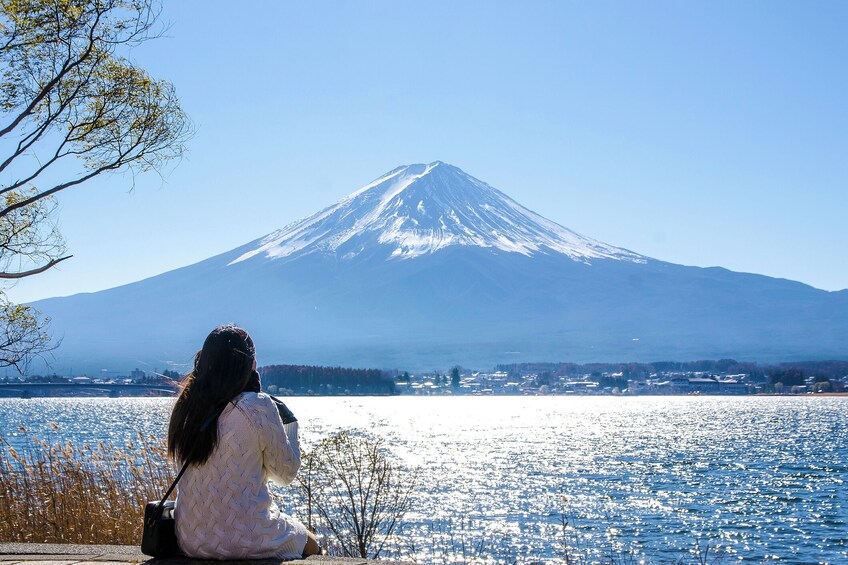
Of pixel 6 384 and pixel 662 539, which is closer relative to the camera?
pixel 662 539

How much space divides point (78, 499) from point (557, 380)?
484 ft

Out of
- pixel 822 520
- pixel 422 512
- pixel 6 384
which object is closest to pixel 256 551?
pixel 422 512

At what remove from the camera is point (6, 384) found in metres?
66.8

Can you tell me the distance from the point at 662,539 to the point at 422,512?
5531 mm

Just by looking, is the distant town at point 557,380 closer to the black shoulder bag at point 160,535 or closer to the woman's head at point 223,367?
the black shoulder bag at point 160,535

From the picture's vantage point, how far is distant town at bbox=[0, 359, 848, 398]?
4417 inches

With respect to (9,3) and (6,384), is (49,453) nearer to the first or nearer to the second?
(9,3)

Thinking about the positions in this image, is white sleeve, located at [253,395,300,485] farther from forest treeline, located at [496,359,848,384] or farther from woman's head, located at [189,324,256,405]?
forest treeline, located at [496,359,848,384]

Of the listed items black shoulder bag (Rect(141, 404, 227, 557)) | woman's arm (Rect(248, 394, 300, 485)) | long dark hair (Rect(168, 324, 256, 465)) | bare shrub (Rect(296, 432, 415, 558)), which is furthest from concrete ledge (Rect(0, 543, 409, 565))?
bare shrub (Rect(296, 432, 415, 558))

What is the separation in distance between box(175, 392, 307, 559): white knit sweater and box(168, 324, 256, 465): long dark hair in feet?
0.17

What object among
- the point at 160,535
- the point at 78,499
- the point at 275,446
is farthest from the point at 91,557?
the point at 78,499

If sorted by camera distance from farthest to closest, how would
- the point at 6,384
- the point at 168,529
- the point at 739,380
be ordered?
the point at 739,380 → the point at 6,384 → the point at 168,529

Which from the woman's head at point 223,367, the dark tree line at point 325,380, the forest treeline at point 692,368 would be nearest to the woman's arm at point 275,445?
the woman's head at point 223,367

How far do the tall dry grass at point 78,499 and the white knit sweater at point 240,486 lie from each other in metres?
3.65
